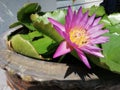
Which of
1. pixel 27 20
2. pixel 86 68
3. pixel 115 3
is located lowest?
pixel 115 3

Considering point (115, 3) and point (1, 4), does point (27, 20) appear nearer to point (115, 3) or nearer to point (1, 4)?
point (1, 4)

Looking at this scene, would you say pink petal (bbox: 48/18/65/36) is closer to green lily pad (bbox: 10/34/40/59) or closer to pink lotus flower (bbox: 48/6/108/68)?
pink lotus flower (bbox: 48/6/108/68)

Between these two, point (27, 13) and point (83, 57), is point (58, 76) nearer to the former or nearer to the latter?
point (83, 57)

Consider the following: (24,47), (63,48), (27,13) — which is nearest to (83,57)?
(63,48)

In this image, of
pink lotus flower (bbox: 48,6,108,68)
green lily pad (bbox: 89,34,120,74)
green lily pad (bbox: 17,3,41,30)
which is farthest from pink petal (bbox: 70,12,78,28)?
green lily pad (bbox: 17,3,41,30)

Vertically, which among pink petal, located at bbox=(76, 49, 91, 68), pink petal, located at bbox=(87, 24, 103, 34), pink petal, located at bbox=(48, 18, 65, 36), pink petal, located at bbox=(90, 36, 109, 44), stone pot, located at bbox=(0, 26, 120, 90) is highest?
Answer: pink petal, located at bbox=(48, 18, 65, 36)

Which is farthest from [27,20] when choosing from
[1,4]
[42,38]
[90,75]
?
[1,4]

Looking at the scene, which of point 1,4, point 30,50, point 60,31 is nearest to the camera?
point 60,31
